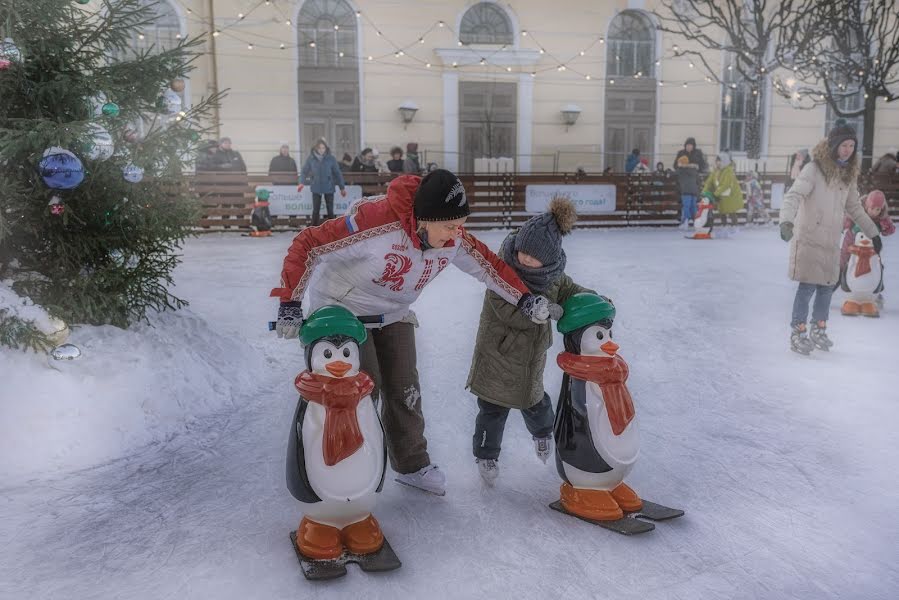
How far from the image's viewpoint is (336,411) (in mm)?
2133

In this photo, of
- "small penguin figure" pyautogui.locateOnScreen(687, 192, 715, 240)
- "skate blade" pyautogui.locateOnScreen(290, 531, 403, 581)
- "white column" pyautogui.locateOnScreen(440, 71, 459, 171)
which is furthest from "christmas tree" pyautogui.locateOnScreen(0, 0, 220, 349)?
"white column" pyautogui.locateOnScreen(440, 71, 459, 171)

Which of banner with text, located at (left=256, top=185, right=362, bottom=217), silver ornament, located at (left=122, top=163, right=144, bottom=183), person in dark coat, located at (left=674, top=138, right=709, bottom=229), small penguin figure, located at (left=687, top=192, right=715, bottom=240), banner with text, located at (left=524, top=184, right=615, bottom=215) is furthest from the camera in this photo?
banner with text, located at (left=524, top=184, right=615, bottom=215)

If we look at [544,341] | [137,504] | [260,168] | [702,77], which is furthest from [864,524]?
[702,77]

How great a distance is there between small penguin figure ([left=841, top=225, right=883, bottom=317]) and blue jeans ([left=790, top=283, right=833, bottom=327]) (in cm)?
125

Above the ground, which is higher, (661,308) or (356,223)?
(356,223)

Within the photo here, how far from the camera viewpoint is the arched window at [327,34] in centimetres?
1562

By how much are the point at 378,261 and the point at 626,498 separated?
45.7 inches

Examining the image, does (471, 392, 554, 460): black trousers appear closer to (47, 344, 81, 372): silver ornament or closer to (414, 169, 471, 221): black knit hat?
(414, 169, 471, 221): black knit hat

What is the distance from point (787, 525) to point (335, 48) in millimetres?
15166

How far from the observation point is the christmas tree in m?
3.28

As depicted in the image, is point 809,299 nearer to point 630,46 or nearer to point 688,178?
point 688,178

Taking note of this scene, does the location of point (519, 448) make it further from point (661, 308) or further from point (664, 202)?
point (664, 202)

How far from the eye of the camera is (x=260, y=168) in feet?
51.9

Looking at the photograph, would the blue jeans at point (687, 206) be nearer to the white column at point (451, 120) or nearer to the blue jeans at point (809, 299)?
the white column at point (451, 120)
